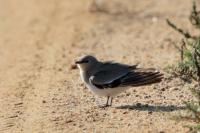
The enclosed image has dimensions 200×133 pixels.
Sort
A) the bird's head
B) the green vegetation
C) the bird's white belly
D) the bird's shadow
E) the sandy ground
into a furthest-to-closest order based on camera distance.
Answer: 1. the bird's head
2. the bird's white belly
3. the bird's shadow
4. the sandy ground
5. the green vegetation

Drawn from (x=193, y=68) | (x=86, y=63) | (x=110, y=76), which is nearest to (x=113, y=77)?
(x=110, y=76)

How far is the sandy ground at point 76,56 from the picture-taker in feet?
37.7

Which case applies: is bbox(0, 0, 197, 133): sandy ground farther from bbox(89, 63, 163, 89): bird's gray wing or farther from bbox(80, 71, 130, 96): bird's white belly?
bbox(89, 63, 163, 89): bird's gray wing

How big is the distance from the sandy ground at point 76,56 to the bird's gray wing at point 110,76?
1.23ft

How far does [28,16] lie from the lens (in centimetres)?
2050

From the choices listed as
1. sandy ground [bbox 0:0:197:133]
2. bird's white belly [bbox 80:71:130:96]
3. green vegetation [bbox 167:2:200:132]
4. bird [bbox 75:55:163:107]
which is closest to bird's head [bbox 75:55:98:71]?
bird [bbox 75:55:163:107]

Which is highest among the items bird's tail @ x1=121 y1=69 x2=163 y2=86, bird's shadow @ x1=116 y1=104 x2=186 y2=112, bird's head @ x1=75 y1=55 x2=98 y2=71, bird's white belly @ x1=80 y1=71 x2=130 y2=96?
bird's head @ x1=75 y1=55 x2=98 y2=71

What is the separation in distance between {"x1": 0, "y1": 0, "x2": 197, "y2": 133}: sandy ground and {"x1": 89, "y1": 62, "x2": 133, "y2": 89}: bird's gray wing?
0.38 meters

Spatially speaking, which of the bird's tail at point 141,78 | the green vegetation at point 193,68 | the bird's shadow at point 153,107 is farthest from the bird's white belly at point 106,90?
the green vegetation at point 193,68

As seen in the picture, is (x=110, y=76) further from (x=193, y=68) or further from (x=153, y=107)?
(x=193, y=68)

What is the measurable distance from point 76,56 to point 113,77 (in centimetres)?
392

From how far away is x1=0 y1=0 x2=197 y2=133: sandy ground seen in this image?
453 inches

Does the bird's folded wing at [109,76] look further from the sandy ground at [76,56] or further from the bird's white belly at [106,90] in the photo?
the sandy ground at [76,56]

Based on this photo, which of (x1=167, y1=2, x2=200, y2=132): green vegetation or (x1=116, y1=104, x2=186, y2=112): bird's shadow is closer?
(x1=167, y1=2, x2=200, y2=132): green vegetation
